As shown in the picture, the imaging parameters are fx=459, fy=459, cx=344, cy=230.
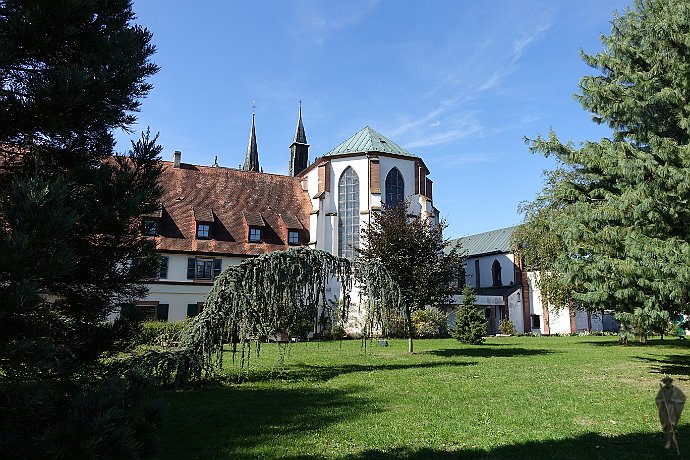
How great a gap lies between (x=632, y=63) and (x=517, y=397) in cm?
1029

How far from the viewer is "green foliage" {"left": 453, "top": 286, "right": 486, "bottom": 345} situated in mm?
25469

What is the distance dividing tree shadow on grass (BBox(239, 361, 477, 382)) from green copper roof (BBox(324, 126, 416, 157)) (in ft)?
75.3

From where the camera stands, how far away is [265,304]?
12.5m

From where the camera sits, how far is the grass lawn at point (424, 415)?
629 cm

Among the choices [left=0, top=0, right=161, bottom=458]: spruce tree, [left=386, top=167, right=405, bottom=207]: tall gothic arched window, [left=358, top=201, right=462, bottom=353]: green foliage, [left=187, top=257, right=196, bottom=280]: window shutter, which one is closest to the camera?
[left=0, top=0, right=161, bottom=458]: spruce tree

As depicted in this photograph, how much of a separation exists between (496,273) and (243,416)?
44714 millimetres

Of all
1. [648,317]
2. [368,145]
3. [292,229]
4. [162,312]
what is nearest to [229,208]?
[292,229]

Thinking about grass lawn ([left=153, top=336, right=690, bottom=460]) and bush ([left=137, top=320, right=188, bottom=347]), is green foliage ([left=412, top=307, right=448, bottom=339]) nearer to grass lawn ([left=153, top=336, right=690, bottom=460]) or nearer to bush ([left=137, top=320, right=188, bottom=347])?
bush ([left=137, top=320, right=188, bottom=347])

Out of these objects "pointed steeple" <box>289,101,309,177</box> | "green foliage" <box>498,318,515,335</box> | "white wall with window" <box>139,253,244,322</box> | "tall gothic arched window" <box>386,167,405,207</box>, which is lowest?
"green foliage" <box>498,318,515,335</box>

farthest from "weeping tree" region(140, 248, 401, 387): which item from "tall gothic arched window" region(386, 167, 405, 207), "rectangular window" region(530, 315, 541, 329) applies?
"rectangular window" region(530, 315, 541, 329)

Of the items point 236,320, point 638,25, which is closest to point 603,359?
point 638,25

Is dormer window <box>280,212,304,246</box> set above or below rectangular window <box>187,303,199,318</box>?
above

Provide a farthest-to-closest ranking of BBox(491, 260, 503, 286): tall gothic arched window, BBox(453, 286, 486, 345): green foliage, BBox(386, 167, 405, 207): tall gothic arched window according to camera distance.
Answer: BBox(491, 260, 503, 286): tall gothic arched window → BBox(386, 167, 405, 207): tall gothic arched window → BBox(453, 286, 486, 345): green foliage

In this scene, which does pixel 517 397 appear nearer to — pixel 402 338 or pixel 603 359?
pixel 603 359
